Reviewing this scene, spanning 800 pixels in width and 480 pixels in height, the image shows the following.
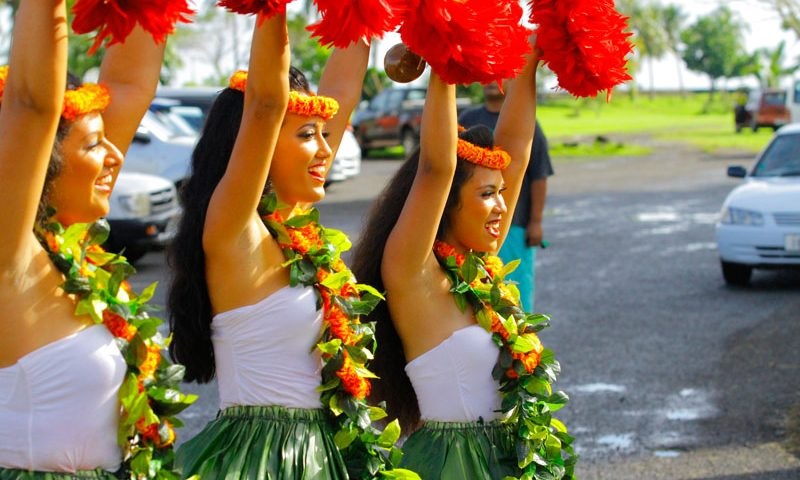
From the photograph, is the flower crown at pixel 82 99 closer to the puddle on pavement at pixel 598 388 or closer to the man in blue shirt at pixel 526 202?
the man in blue shirt at pixel 526 202

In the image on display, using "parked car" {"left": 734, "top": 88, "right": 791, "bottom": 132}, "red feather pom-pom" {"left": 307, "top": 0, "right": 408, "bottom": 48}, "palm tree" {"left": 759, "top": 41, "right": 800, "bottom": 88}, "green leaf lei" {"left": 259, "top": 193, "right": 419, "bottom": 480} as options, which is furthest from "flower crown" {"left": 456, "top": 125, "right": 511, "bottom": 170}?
"palm tree" {"left": 759, "top": 41, "right": 800, "bottom": 88}

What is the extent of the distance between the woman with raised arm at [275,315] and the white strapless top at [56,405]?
1.82 feet

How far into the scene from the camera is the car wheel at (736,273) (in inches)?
437

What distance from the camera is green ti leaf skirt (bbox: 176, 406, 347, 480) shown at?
328 centimetres

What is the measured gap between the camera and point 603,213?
17812 millimetres

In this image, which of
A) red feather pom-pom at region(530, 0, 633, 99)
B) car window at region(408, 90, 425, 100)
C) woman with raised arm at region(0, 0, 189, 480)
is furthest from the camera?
car window at region(408, 90, 425, 100)

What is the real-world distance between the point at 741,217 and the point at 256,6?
894 cm

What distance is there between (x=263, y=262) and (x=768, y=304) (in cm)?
775

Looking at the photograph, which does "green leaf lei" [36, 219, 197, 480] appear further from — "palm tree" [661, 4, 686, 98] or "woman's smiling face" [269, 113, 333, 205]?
"palm tree" [661, 4, 686, 98]

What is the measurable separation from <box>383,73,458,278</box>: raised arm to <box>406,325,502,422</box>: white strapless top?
260mm

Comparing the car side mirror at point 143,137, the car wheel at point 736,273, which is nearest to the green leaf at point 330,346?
the car wheel at point 736,273

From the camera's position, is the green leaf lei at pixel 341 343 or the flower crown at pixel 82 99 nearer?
the flower crown at pixel 82 99

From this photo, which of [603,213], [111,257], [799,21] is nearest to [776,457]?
[111,257]

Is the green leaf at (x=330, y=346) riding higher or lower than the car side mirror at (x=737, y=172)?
higher
